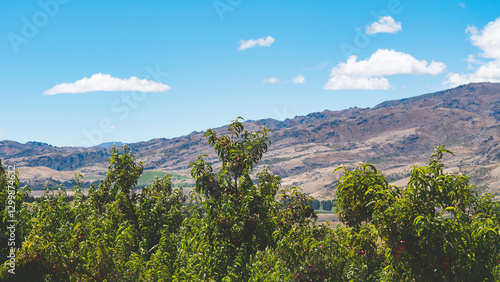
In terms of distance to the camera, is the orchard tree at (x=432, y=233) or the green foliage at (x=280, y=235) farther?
the green foliage at (x=280, y=235)

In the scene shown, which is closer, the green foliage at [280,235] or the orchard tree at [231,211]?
the green foliage at [280,235]

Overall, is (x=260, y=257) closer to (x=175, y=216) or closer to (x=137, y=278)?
(x=137, y=278)

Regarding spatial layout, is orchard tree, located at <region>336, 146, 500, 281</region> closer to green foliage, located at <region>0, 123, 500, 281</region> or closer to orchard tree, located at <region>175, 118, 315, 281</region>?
green foliage, located at <region>0, 123, 500, 281</region>

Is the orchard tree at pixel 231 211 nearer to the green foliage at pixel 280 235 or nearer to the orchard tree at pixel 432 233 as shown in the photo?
the green foliage at pixel 280 235

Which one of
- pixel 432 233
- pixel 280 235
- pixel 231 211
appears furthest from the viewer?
pixel 231 211

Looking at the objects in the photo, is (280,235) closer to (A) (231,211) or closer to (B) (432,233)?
(A) (231,211)

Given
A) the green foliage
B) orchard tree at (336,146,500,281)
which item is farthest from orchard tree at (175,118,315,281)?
orchard tree at (336,146,500,281)

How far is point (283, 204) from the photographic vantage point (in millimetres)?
18812

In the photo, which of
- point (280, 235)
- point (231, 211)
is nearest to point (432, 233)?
point (280, 235)

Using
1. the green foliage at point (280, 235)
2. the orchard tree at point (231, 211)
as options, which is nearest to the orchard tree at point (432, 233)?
the green foliage at point (280, 235)

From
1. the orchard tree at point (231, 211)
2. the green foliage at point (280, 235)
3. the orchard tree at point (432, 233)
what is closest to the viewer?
the orchard tree at point (432, 233)

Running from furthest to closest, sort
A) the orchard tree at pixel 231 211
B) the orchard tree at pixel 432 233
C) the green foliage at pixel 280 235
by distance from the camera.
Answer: the orchard tree at pixel 231 211 < the green foliage at pixel 280 235 < the orchard tree at pixel 432 233

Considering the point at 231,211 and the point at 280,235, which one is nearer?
the point at 280,235

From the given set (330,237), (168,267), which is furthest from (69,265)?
(330,237)
